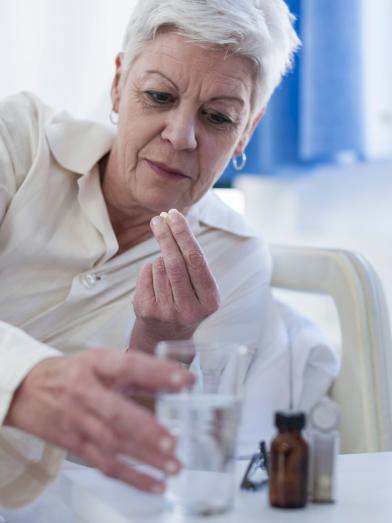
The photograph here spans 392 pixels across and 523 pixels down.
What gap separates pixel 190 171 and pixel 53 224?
10.9 inches

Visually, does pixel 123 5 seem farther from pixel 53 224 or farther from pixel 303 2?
pixel 53 224

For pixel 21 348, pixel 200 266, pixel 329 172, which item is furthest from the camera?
pixel 329 172

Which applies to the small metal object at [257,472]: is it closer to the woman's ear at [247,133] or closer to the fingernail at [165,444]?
the fingernail at [165,444]

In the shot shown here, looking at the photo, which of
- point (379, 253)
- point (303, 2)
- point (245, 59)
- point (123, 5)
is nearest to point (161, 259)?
point (245, 59)

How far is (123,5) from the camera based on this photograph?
2.24 metres

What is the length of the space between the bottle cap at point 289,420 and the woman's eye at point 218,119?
2.79 feet

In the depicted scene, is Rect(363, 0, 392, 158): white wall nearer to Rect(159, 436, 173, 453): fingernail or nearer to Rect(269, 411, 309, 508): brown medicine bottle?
Rect(269, 411, 309, 508): brown medicine bottle

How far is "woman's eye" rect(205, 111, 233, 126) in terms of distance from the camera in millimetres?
1629

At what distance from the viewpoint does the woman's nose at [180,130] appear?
5.09 feet

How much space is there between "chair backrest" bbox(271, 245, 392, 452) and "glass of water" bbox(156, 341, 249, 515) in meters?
0.82

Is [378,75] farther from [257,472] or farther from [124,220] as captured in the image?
[257,472]

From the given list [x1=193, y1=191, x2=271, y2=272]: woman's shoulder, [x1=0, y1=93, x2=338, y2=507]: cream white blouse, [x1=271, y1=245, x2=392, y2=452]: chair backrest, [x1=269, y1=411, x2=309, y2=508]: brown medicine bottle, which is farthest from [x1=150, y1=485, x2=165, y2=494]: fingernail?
[x1=193, y1=191, x2=271, y2=272]: woman's shoulder

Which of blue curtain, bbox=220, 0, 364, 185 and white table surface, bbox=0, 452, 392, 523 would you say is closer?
white table surface, bbox=0, 452, 392, 523

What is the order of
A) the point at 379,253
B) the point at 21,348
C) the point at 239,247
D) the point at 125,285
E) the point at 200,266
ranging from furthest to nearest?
the point at 379,253 → the point at 239,247 → the point at 125,285 → the point at 200,266 → the point at 21,348
